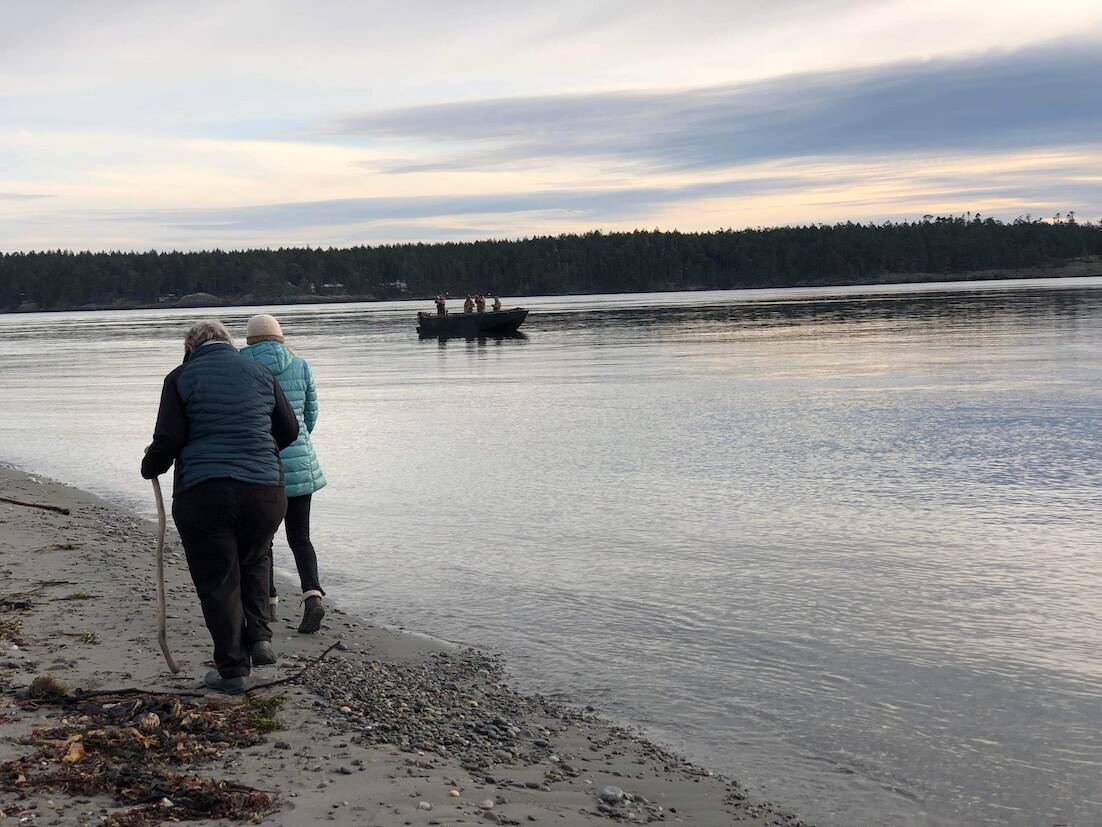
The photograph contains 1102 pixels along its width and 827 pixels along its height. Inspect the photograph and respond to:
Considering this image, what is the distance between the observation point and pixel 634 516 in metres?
11.7

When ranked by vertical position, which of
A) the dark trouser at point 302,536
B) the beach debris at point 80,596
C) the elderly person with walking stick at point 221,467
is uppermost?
the elderly person with walking stick at point 221,467

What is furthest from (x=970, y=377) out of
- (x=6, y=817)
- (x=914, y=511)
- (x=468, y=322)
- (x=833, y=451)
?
(x=468, y=322)

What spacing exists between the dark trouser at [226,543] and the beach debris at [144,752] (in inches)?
13.2

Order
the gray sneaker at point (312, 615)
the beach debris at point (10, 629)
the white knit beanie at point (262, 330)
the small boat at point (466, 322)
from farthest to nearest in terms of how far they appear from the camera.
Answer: the small boat at point (466, 322) < the gray sneaker at point (312, 615) < the beach debris at point (10, 629) < the white knit beanie at point (262, 330)

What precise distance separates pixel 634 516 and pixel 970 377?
17.0 metres

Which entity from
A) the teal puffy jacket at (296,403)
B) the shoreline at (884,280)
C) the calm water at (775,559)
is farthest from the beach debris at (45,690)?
the shoreline at (884,280)

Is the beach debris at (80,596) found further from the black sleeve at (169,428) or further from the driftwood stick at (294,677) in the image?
the black sleeve at (169,428)

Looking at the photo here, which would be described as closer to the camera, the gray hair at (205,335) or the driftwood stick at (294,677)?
the gray hair at (205,335)

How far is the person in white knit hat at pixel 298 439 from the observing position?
22.1ft

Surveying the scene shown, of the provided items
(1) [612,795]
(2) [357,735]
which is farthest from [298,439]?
(1) [612,795]

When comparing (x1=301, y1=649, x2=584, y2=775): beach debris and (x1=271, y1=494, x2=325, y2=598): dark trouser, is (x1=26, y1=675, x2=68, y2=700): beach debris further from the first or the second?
(x1=271, y1=494, x2=325, y2=598): dark trouser

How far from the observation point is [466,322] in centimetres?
5778

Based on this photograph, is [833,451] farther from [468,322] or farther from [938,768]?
[468,322]

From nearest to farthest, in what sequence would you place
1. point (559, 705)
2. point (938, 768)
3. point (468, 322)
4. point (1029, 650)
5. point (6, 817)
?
point (6, 817), point (938, 768), point (559, 705), point (1029, 650), point (468, 322)
